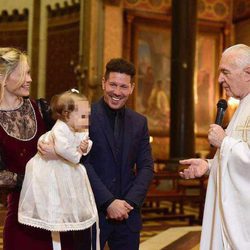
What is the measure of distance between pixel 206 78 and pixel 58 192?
12658 mm

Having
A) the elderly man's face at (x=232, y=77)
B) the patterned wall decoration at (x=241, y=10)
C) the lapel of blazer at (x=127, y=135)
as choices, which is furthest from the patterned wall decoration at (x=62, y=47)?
the elderly man's face at (x=232, y=77)

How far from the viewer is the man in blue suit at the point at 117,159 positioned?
316cm

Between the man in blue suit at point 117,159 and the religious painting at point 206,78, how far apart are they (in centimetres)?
1170

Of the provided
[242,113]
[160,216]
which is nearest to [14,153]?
[242,113]

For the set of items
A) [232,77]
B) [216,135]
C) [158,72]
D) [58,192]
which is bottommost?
[58,192]

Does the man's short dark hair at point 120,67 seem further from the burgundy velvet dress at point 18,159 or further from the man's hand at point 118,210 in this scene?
the man's hand at point 118,210

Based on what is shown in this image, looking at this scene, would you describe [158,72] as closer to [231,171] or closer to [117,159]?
Answer: [117,159]

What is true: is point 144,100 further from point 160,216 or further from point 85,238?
point 85,238

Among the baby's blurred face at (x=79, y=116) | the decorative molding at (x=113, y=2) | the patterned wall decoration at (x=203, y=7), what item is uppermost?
the patterned wall decoration at (x=203, y=7)

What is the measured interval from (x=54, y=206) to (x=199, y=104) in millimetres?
12462

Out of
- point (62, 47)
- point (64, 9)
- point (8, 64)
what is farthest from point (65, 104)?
point (64, 9)

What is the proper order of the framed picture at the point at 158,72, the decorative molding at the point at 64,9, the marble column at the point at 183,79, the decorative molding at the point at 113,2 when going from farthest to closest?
the framed picture at the point at 158,72
the decorative molding at the point at 64,9
the decorative molding at the point at 113,2
the marble column at the point at 183,79

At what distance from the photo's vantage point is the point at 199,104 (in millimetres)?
14984

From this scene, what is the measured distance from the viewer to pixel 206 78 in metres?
15.1
